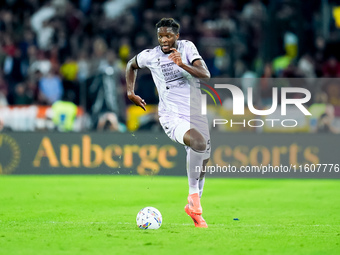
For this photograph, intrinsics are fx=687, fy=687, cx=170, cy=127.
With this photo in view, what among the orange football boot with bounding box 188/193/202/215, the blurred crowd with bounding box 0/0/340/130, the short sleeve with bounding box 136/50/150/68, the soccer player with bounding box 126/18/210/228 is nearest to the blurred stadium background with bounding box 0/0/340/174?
the blurred crowd with bounding box 0/0/340/130

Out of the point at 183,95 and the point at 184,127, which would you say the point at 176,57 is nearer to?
the point at 183,95

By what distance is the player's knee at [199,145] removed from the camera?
7625 mm

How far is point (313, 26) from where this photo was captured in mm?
18016

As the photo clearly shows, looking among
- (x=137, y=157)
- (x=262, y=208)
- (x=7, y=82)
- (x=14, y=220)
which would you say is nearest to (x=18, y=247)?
(x=14, y=220)

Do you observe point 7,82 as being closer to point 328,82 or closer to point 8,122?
point 8,122

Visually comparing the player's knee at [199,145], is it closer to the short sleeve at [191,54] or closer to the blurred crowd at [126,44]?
the short sleeve at [191,54]

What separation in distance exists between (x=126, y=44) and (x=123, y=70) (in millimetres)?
1424

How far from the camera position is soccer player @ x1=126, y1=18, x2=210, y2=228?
25.0ft

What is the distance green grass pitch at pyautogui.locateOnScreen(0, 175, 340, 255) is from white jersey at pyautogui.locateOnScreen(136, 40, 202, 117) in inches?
53.3

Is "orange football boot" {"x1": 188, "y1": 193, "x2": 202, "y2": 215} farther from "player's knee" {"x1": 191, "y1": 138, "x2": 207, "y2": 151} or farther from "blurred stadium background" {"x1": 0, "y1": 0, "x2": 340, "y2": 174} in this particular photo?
"blurred stadium background" {"x1": 0, "y1": 0, "x2": 340, "y2": 174}

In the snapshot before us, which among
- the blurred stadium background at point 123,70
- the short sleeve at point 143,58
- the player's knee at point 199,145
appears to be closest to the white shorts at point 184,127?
the player's knee at point 199,145

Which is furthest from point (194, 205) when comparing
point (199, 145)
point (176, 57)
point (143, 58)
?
point (143, 58)

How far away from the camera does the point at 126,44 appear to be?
17.5 metres

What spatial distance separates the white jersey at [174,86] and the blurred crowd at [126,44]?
6.21 meters
